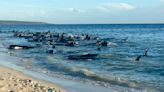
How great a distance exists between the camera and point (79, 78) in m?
22.6

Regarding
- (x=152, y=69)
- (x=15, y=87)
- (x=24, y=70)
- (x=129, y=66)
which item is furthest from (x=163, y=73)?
(x=15, y=87)

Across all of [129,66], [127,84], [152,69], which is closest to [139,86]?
[127,84]

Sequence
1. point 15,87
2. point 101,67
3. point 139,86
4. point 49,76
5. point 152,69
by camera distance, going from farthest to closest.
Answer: point 101,67, point 152,69, point 49,76, point 139,86, point 15,87

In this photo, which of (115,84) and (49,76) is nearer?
(115,84)

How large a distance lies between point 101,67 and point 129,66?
6.31 feet

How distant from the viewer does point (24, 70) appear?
26.3 meters

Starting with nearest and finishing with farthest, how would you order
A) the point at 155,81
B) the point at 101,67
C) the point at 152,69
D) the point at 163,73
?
the point at 155,81 < the point at 163,73 < the point at 152,69 < the point at 101,67

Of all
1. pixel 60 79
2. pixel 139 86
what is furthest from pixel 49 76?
pixel 139 86

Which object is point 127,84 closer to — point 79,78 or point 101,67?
point 79,78

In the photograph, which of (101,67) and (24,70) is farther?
(101,67)

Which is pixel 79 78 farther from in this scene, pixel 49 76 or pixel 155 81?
pixel 155 81

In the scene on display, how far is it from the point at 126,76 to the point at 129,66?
511cm

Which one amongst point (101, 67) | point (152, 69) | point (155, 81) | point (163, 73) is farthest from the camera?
point (101, 67)

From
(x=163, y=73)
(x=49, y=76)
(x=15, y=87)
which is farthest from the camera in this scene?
(x=163, y=73)
